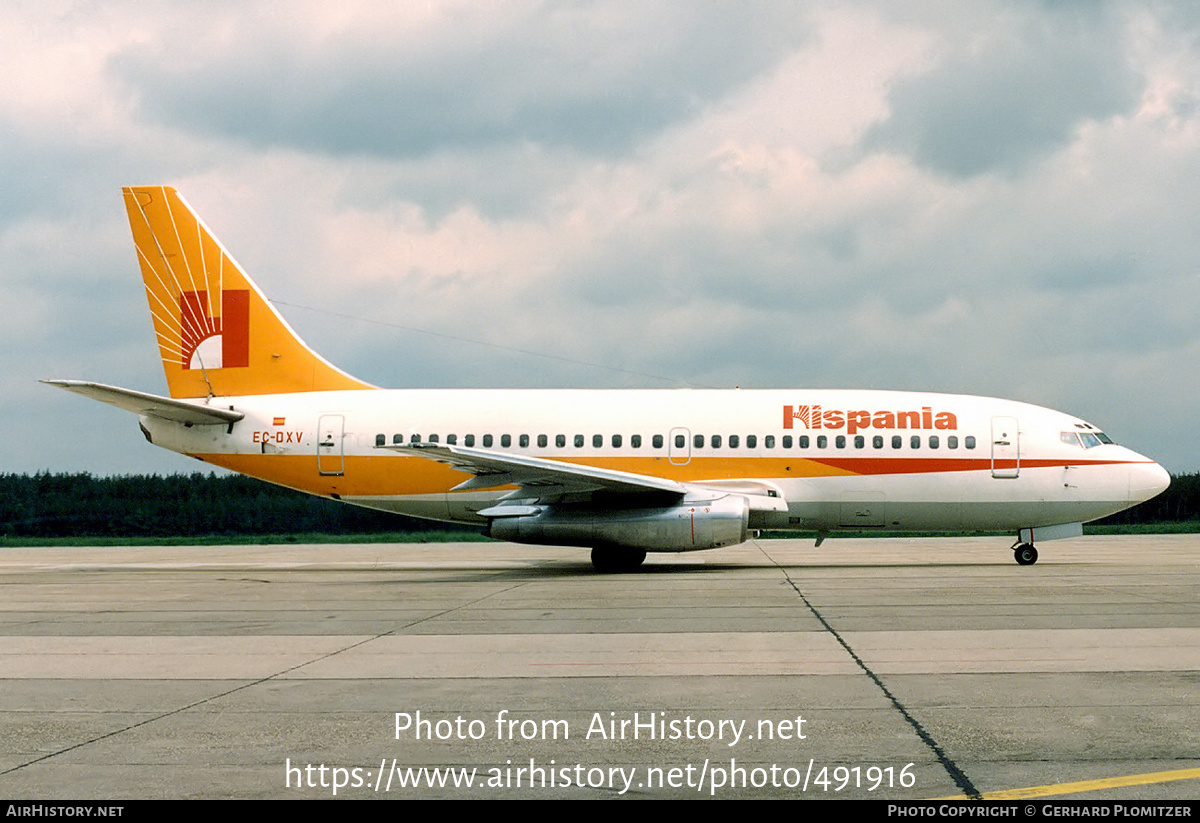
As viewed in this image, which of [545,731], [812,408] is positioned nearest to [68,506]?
[812,408]

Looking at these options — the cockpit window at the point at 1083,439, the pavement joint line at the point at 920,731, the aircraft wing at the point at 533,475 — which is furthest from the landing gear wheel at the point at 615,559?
the pavement joint line at the point at 920,731

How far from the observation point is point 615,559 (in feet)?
73.3

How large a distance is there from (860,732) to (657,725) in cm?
130

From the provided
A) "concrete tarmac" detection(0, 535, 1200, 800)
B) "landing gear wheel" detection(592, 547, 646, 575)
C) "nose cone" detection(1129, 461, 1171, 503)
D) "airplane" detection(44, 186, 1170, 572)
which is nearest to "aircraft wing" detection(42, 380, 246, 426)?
"airplane" detection(44, 186, 1170, 572)

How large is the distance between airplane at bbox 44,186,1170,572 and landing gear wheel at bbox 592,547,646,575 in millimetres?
27

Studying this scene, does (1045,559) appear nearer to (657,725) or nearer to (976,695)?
(976,695)

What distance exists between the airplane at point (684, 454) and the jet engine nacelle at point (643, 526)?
0.20 ft

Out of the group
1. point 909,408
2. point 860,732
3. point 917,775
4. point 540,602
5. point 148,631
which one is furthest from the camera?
point 909,408

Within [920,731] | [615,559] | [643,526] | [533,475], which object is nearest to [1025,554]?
[643,526]

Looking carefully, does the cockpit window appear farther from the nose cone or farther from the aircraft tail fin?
the aircraft tail fin

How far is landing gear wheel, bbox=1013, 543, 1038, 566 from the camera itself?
906 inches

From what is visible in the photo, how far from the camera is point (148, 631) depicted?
13094 millimetres

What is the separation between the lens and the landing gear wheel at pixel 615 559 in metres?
22.2

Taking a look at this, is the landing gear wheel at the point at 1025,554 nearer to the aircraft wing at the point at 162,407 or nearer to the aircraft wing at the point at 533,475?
the aircraft wing at the point at 533,475
